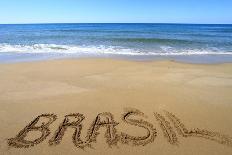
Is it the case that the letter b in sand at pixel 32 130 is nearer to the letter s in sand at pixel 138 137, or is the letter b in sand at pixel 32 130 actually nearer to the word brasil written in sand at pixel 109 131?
the word brasil written in sand at pixel 109 131

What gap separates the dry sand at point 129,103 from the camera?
3.47m

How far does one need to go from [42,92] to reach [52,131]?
192cm

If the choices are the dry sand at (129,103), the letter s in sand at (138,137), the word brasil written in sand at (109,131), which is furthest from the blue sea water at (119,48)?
the word brasil written in sand at (109,131)

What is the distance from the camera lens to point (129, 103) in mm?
4961

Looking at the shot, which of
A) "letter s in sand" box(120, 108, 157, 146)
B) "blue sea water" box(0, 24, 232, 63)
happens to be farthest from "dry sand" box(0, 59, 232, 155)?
"blue sea water" box(0, 24, 232, 63)

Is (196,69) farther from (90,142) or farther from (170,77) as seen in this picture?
(90,142)

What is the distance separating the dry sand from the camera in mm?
3471

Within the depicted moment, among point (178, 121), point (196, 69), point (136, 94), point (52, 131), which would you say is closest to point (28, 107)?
point (52, 131)

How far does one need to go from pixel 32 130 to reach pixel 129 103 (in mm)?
2039

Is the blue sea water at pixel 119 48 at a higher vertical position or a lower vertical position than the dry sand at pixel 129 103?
higher

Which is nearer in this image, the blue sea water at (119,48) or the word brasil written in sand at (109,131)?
the word brasil written in sand at (109,131)

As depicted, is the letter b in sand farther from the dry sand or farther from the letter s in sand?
the letter s in sand

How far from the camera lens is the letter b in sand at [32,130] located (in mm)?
3494

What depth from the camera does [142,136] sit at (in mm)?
3725
